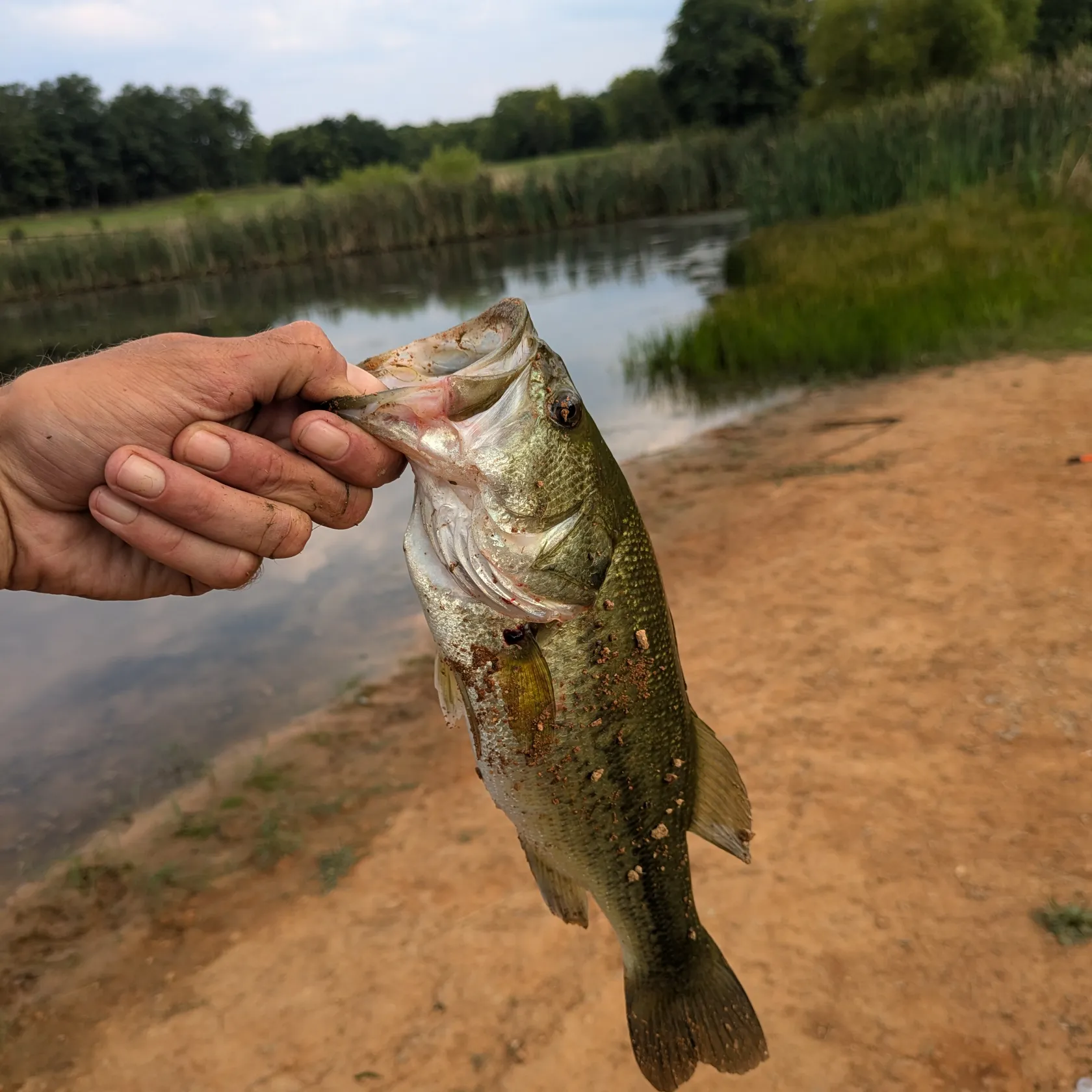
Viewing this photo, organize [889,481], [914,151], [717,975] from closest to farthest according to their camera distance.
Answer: [717,975] → [889,481] → [914,151]

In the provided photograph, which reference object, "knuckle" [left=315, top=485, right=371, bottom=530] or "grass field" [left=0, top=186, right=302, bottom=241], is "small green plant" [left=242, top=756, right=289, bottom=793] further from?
"grass field" [left=0, top=186, right=302, bottom=241]

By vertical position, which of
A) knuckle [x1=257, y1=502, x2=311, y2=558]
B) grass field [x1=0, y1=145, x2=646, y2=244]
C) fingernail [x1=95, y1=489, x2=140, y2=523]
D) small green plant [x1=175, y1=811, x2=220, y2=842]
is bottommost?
small green plant [x1=175, y1=811, x2=220, y2=842]

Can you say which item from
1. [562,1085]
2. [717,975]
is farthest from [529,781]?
[562,1085]

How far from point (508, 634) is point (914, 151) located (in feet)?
63.6

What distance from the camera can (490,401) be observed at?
5.62 ft

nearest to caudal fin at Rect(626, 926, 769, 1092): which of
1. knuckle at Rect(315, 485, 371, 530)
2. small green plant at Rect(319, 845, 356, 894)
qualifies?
knuckle at Rect(315, 485, 371, 530)

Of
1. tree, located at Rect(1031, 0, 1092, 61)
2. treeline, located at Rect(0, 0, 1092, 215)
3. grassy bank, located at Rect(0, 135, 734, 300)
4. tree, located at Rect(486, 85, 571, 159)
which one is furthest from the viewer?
tree, located at Rect(486, 85, 571, 159)

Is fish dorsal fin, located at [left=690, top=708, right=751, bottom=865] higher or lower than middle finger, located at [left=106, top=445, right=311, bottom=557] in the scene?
lower

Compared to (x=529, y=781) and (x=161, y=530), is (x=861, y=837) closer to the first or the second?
(x=529, y=781)

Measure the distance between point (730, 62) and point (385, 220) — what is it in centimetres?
3871

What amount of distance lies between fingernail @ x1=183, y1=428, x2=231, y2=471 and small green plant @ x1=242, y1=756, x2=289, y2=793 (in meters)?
3.53

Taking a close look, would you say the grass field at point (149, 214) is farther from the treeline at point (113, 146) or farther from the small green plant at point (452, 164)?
the small green plant at point (452, 164)

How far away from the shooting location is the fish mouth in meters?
1.67

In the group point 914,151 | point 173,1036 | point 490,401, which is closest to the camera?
point 490,401
